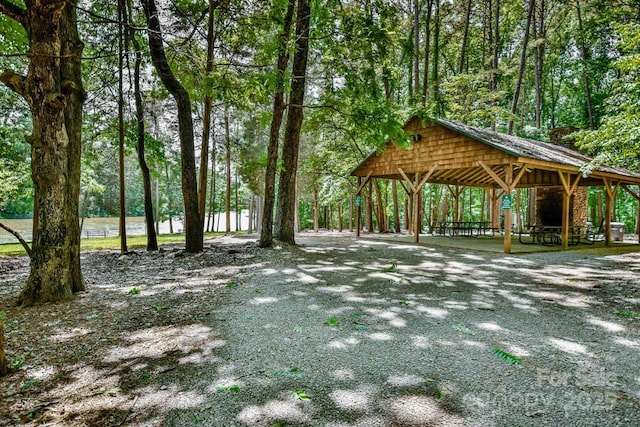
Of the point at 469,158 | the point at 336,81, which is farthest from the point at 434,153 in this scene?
the point at 336,81

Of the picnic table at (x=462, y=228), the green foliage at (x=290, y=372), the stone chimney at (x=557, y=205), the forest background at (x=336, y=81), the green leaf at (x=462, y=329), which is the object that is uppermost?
the forest background at (x=336, y=81)

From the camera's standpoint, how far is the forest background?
8062 mm

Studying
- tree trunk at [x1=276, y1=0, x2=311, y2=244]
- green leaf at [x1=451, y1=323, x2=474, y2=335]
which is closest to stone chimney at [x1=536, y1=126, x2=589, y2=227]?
tree trunk at [x1=276, y1=0, x2=311, y2=244]

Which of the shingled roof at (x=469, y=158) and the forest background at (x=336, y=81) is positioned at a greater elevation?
the forest background at (x=336, y=81)

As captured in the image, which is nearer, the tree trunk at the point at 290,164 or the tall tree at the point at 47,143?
the tall tree at the point at 47,143

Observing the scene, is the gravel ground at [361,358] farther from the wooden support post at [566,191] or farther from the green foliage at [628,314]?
the wooden support post at [566,191]

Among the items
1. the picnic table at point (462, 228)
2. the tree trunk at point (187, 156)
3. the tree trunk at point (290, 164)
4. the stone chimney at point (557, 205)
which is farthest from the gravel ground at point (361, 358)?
the stone chimney at point (557, 205)

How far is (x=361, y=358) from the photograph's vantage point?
2.93m

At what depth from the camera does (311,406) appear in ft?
7.30

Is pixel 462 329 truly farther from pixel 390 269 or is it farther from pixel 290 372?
pixel 390 269

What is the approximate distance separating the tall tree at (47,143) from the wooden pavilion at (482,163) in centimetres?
720

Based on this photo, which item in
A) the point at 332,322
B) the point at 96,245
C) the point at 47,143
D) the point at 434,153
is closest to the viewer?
the point at 332,322

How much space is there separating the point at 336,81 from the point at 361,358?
8482mm

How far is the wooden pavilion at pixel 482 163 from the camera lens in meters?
9.86
